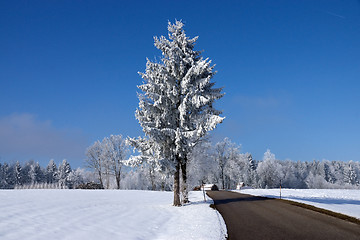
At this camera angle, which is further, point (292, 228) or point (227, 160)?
point (227, 160)

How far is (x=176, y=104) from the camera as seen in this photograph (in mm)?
17250

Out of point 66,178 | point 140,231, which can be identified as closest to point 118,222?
point 140,231

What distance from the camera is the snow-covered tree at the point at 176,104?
1562cm

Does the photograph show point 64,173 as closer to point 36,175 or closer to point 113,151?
point 36,175

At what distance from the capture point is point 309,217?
408 inches

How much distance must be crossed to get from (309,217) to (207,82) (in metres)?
10.3

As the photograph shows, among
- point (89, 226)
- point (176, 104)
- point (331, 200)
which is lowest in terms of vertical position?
point (331, 200)

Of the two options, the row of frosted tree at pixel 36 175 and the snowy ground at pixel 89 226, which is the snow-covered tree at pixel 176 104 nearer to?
the snowy ground at pixel 89 226

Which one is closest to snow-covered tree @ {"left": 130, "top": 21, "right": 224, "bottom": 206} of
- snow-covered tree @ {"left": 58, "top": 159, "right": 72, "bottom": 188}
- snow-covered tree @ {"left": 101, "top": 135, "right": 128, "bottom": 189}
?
snow-covered tree @ {"left": 101, "top": 135, "right": 128, "bottom": 189}

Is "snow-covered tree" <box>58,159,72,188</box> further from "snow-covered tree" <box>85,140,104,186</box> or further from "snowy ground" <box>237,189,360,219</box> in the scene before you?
"snowy ground" <box>237,189,360,219</box>

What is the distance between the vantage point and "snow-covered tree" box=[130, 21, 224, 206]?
15617mm

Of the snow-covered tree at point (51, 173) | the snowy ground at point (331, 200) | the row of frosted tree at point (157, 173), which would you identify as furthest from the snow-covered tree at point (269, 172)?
the snow-covered tree at point (51, 173)

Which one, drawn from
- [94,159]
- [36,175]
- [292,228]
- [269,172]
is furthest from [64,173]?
[292,228]

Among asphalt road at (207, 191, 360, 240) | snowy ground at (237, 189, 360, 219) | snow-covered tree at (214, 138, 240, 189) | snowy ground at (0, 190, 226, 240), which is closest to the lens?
snowy ground at (0, 190, 226, 240)
